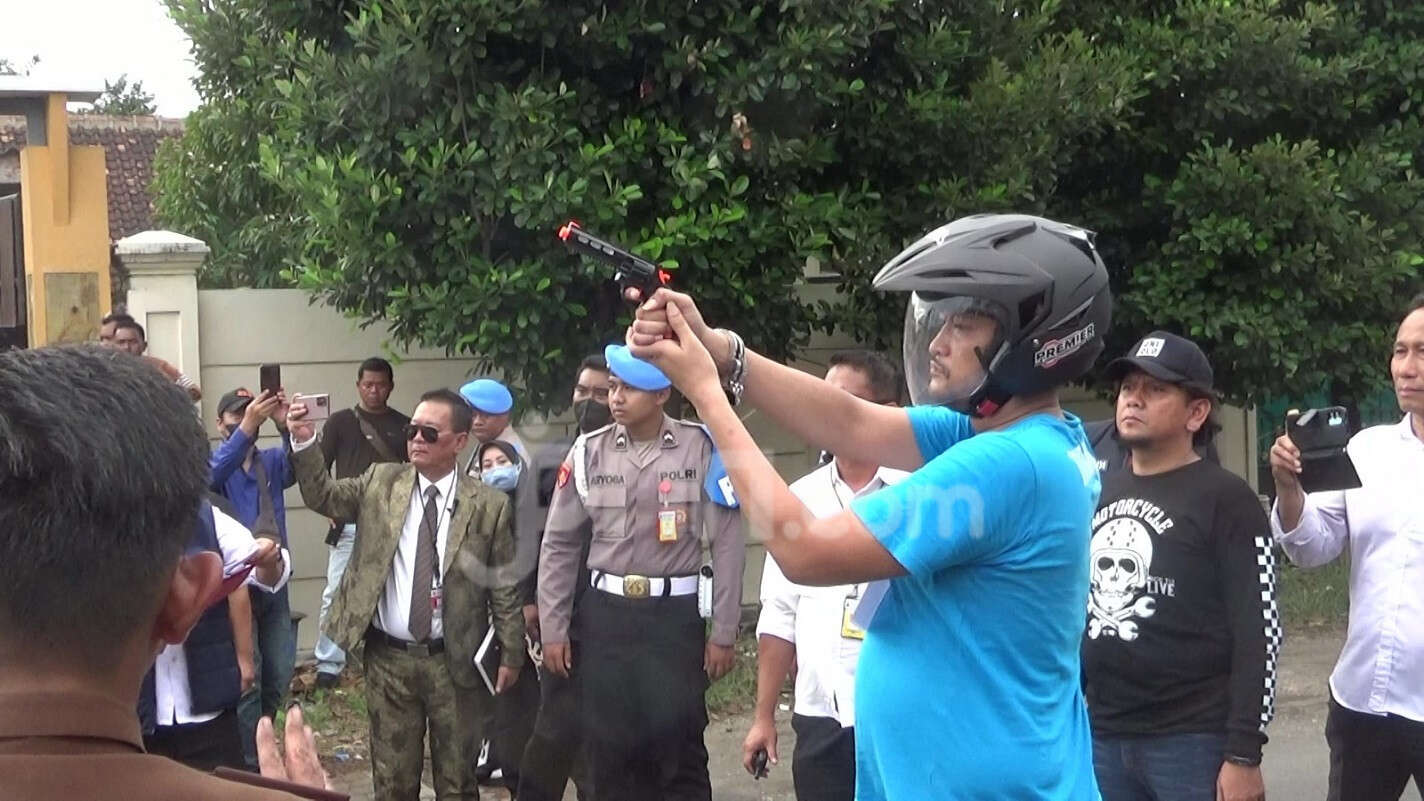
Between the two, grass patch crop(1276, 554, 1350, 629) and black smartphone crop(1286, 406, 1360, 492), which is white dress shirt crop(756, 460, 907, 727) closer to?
black smartphone crop(1286, 406, 1360, 492)

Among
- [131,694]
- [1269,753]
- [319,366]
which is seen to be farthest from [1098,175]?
[131,694]

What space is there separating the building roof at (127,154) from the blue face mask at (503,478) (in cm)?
1971

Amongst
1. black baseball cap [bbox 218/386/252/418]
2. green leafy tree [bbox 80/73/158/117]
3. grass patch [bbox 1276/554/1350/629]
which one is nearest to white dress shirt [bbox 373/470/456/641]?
black baseball cap [bbox 218/386/252/418]

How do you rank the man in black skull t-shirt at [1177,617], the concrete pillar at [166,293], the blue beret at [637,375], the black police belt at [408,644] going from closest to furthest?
the man in black skull t-shirt at [1177,617] → the blue beret at [637,375] → the black police belt at [408,644] → the concrete pillar at [166,293]

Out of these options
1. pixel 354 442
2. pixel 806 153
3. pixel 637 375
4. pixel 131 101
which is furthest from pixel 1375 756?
pixel 131 101

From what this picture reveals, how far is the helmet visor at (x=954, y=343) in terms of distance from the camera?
102 inches

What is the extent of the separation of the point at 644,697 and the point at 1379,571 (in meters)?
2.61

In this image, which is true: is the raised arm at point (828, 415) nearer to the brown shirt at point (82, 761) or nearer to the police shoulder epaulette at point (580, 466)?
the brown shirt at point (82, 761)

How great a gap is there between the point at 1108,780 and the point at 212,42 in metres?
6.59

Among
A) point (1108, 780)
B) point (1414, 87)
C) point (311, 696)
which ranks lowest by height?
point (311, 696)

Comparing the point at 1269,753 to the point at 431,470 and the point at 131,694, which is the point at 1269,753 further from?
the point at 131,694

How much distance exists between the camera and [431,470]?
603 cm

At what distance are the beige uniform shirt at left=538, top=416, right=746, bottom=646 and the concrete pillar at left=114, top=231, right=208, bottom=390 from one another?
3236 mm

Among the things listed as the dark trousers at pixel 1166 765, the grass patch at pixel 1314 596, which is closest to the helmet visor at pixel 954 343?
the dark trousers at pixel 1166 765
